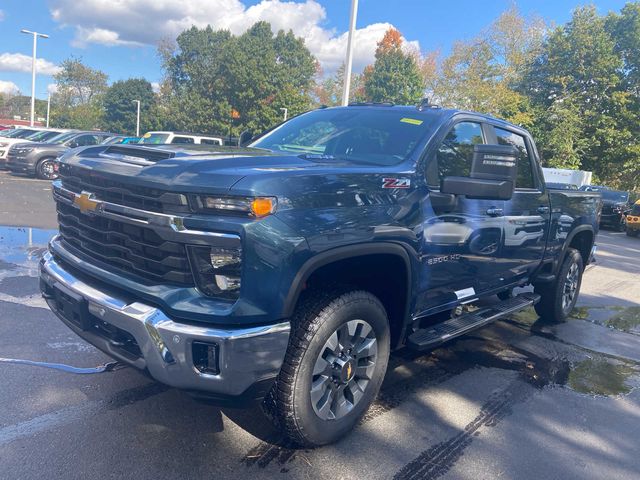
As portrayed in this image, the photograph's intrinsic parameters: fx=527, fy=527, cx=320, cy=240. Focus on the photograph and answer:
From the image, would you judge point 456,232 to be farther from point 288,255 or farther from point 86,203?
point 86,203

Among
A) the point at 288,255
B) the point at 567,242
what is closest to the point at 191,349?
the point at 288,255

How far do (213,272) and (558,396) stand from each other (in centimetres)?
301

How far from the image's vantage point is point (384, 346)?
10.7 ft

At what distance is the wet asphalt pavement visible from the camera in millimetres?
2805

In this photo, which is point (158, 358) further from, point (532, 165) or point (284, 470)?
point (532, 165)

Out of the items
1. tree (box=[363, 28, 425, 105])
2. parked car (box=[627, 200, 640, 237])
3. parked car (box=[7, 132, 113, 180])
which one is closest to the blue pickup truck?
parked car (box=[7, 132, 113, 180])

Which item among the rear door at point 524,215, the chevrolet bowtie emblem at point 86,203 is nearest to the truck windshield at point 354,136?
the rear door at point 524,215

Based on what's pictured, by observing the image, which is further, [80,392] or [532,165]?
[532,165]

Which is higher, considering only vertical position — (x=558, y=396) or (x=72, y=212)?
A: (x=72, y=212)

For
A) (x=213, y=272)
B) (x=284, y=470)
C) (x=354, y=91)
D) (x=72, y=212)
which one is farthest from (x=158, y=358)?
(x=354, y=91)

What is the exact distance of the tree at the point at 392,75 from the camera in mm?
50594

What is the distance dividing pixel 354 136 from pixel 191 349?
2109 millimetres

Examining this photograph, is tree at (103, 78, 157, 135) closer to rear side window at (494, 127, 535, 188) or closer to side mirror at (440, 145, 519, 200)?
rear side window at (494, 127, 535, 188)

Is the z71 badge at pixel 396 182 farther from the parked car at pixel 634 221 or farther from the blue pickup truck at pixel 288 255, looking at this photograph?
the parked car at pixel 634 221
